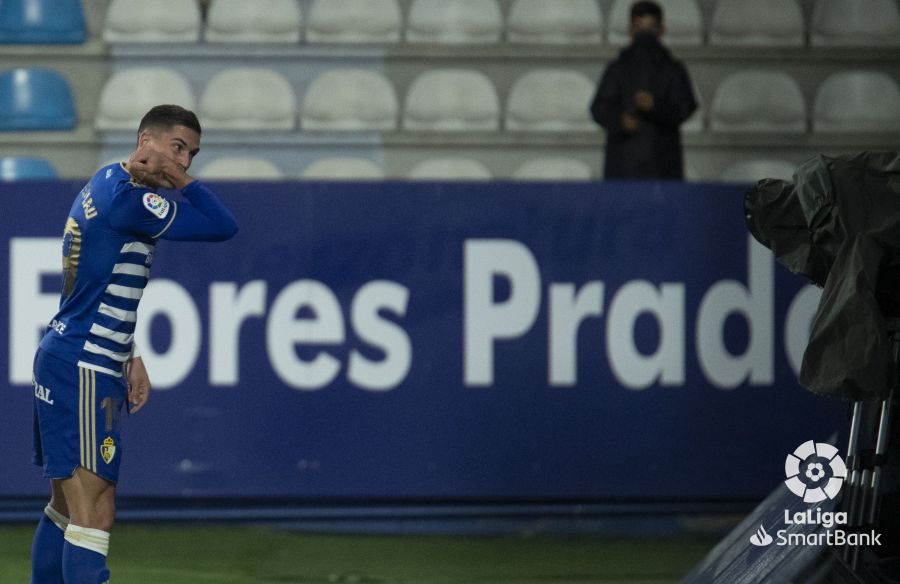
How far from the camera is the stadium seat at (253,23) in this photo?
368 inches

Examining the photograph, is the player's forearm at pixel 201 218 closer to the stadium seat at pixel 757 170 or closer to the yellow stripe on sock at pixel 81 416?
the yellow stripe on sock at pixel 81 416

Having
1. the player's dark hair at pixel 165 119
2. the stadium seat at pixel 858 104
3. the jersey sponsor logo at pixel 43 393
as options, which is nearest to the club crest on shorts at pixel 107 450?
the jersey sponsor logo at pixel 43 393

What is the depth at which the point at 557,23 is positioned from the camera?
9398 millimetres

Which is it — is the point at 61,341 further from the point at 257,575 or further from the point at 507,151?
the point at 507,151

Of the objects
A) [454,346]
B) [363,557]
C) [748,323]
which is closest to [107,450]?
[363,557]

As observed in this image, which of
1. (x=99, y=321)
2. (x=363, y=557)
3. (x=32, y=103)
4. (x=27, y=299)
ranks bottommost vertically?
(x=363, y=557)

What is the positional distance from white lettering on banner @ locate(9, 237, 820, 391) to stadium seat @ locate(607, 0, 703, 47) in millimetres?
3036

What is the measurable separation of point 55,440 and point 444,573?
6.67 ft

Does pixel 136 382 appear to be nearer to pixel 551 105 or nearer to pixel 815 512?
pixel 815 512

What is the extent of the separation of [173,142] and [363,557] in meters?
2.45

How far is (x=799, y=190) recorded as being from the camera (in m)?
3.85

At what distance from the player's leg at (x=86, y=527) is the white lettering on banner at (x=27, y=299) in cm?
226

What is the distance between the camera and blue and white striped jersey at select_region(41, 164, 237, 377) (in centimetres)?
423

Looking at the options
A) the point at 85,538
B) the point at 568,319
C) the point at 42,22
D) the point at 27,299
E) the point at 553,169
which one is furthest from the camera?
the point at 42,22
